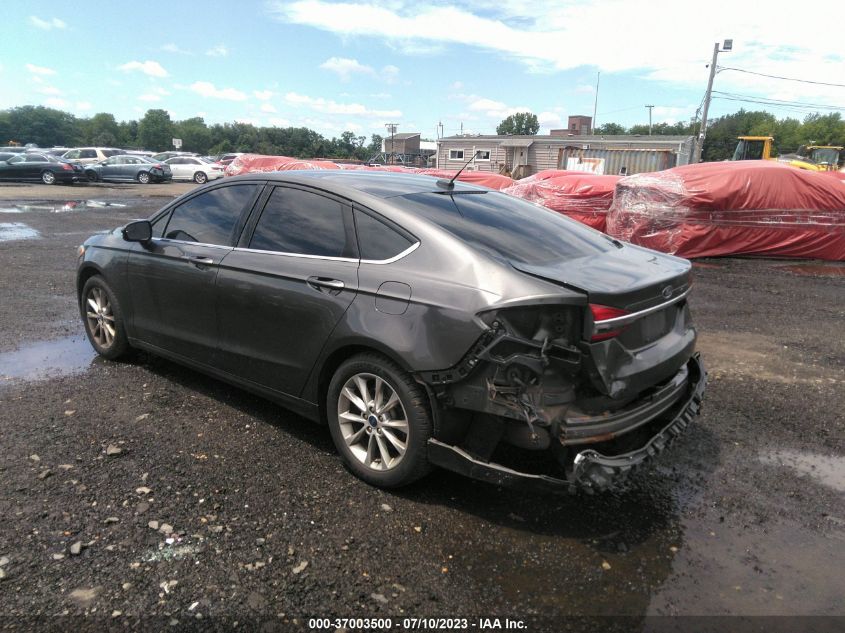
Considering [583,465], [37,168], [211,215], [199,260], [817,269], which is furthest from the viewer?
[37,168]

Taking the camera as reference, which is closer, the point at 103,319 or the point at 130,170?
the point at 103,319

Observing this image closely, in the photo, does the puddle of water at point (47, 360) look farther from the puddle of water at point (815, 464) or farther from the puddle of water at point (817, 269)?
the puddle of water at point (817, 269)

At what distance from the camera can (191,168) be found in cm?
3456

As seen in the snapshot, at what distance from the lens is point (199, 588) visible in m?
2.51

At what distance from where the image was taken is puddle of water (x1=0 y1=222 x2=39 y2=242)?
1207 centimetres

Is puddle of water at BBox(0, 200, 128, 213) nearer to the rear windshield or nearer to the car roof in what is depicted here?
the car roof

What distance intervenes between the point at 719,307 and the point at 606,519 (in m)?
5.47

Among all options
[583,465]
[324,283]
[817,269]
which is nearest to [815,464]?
[583,465]

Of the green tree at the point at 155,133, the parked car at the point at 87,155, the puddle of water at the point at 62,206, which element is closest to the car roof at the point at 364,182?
the puddle of water at the point at 62,206

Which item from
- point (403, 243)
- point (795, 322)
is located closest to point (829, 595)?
point (403, 243)

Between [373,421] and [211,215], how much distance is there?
205 cm

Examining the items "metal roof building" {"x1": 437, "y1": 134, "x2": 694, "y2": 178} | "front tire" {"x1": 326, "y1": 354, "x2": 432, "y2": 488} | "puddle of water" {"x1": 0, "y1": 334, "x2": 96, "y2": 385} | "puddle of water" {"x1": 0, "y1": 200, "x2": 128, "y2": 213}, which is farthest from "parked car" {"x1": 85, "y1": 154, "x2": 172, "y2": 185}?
"front tire" {"x1": 326, "y1": 354, "x2": 432, "y2": 488}

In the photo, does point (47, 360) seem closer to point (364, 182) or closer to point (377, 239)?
point (364, 182)

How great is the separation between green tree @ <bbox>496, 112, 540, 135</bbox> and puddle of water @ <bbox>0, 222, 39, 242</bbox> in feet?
401
